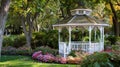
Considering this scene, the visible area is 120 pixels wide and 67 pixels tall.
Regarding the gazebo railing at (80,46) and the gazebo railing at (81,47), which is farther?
the gazebo railing at (80,46)

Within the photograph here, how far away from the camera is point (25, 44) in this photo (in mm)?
30984

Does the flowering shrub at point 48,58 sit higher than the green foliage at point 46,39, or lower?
lower

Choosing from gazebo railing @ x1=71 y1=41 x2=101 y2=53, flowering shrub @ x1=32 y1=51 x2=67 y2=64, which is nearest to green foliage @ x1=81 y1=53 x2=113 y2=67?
flowering shrub @ x1=32 y1=51 x2=67 y2=64

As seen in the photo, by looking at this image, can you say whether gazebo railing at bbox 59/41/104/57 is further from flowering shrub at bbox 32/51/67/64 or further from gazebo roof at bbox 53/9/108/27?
flowering shrub at bbox 32/51/67/64

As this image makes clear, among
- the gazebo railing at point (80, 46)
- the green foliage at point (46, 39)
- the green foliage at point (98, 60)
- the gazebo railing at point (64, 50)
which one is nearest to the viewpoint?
the green foliage at point (98, 60)

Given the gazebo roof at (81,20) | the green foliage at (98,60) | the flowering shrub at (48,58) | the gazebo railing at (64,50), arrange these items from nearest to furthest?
the green foliage at (98,60) < the flowering shrub at (48,58) < the gazebo railing at (64,50) < the gazebo roof at (81,20)

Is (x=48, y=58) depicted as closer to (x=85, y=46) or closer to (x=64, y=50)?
(x=64, y=50)

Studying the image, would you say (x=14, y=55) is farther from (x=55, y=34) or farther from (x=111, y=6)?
(x=111, y=6)

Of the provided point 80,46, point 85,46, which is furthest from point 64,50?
point 85,46

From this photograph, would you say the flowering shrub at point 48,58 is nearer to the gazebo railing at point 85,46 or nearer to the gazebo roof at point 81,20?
the gazebo railing at point 85,46

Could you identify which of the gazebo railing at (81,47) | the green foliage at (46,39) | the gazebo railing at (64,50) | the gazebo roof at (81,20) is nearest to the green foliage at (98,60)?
the gazebo railing at (64,50)

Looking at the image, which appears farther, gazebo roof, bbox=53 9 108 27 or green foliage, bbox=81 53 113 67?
gazebo roof, bbox=53 9 108 27

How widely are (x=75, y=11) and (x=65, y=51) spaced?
4.02 m

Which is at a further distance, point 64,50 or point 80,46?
point 80,46
